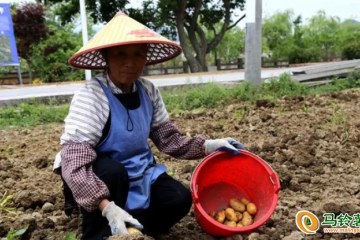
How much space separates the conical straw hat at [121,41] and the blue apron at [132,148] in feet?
0.63

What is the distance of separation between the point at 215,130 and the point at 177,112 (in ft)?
3.76

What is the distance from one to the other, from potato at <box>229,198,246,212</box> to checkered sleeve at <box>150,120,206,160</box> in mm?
286

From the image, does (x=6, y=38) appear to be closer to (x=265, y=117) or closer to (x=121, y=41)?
(x=265, y=117)

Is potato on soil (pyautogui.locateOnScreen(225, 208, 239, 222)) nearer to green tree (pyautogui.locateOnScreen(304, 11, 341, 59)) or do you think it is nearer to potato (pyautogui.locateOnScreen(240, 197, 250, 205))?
potato (pyautogui.locateOnScreen(240, 197, 250, 205))

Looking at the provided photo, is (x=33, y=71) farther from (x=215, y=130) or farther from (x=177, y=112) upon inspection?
(x=215, y=130)

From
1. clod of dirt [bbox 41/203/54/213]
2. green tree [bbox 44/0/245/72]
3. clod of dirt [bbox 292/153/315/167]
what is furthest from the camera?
green tree [bbox 44/0/245/72]

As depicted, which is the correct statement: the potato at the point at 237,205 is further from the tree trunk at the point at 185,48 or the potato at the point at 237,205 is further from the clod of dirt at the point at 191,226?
the tree trunk at the point at 185,48

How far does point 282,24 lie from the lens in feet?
101

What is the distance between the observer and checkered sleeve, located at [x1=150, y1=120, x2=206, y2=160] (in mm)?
2145

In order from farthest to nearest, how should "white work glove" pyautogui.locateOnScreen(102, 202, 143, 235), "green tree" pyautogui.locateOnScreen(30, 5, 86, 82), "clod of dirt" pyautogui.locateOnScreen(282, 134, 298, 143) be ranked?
"green tree" pyautogui.locateOnScreen(30, 5, 86, 82) < "clod of dirt" pyautogui.locateOnScreen(282, 134, 298, 143) < "white work glove" pyautogui.locateOnScreen(102, 202, 143, 235)

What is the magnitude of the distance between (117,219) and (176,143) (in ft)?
2.22

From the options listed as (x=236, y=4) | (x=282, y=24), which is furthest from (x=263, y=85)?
(x=282, y=24)

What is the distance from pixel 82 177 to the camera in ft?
5.42

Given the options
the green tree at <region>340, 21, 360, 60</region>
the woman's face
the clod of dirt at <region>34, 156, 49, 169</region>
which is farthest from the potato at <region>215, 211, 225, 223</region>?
the green tree at <region>340, 21, 360, 60</region>
